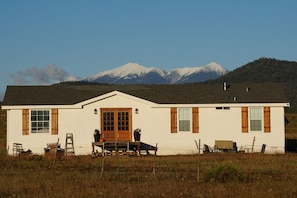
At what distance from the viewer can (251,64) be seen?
182500 millimetres

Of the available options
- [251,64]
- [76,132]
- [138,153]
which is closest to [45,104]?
[76,132]

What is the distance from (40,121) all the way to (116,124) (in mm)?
4173

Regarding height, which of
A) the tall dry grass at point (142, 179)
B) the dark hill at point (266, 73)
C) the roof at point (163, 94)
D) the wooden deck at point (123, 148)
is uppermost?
the dark hill at point (266, 73)

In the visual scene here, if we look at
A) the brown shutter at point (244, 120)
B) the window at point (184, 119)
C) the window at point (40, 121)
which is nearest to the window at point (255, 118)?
the brown shutter at point (244, 120)

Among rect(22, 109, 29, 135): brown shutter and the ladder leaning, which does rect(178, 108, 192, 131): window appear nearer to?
the ladder leaning

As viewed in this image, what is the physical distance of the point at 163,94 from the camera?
36906mm

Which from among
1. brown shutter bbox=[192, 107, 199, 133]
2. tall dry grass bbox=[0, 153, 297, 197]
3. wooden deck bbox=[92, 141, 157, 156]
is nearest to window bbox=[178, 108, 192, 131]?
brown shutter bbox=[192, 107, 199, 133]

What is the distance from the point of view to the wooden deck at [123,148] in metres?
34.0

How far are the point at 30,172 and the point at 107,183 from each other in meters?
5.13

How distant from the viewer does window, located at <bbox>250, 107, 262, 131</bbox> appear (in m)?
35.0

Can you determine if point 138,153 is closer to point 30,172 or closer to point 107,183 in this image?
point 30,172

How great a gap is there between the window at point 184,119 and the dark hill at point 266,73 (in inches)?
4898

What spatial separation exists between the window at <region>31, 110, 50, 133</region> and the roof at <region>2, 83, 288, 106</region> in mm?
552

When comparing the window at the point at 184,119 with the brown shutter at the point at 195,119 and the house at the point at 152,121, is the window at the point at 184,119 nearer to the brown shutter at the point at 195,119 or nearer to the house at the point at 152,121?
the house at the point at 152,121
